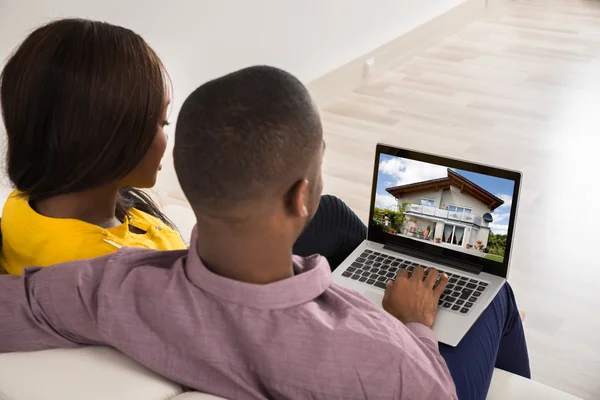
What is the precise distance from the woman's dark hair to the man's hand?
0.48m

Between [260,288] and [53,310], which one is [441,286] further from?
[53,310]

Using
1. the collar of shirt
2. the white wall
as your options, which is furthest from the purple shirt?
the white wall

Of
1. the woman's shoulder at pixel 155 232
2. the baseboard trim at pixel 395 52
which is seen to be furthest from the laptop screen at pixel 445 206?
the baseboard trim at pixel 395 52

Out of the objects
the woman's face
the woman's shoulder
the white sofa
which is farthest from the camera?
the woman's shoulder

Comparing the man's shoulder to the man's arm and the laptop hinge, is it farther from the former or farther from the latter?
the laptop hinge

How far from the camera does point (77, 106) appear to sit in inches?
44.6

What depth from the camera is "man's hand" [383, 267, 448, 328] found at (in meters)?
1.25

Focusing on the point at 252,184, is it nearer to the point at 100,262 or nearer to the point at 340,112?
the point at 100,262

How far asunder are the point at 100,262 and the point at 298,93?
34 centimetres

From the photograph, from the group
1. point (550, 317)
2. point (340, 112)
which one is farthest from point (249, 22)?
point (550, 317)

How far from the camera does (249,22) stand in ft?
10.8

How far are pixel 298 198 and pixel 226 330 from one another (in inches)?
7.0

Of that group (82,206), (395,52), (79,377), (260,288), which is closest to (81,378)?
(79,377)

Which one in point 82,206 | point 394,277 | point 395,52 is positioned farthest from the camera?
point 395,52
